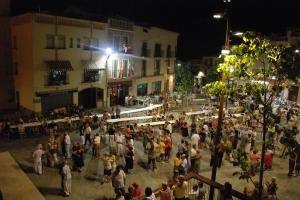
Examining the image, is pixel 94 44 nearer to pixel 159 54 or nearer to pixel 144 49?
pixel 144 49

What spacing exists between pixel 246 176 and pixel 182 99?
25725 mm

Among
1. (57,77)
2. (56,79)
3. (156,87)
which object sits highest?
(57,77)

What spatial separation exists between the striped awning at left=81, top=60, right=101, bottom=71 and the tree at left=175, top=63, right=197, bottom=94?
→ 43.9ft

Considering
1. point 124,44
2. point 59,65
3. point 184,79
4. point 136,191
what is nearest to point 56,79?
point 59,65

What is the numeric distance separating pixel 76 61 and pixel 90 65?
1527mm

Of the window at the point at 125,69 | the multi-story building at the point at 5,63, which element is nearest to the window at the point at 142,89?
the window at the point at 125,69

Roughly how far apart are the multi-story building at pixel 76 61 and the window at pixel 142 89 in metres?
0.04

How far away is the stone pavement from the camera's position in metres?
→ 12.5

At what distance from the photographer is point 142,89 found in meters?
36.8

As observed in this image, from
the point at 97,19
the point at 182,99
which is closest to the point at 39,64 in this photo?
the point at 97,19

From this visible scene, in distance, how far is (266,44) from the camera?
791 cm

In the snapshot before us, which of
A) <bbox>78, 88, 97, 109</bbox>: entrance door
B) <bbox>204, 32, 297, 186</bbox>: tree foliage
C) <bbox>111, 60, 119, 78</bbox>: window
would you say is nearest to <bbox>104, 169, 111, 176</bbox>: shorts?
<bbox>204, 32, 297, 186</bbox>: tree foliage

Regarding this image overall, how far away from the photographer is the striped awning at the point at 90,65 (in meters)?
27.5

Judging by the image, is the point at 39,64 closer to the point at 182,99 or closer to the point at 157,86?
the point at 182,99
